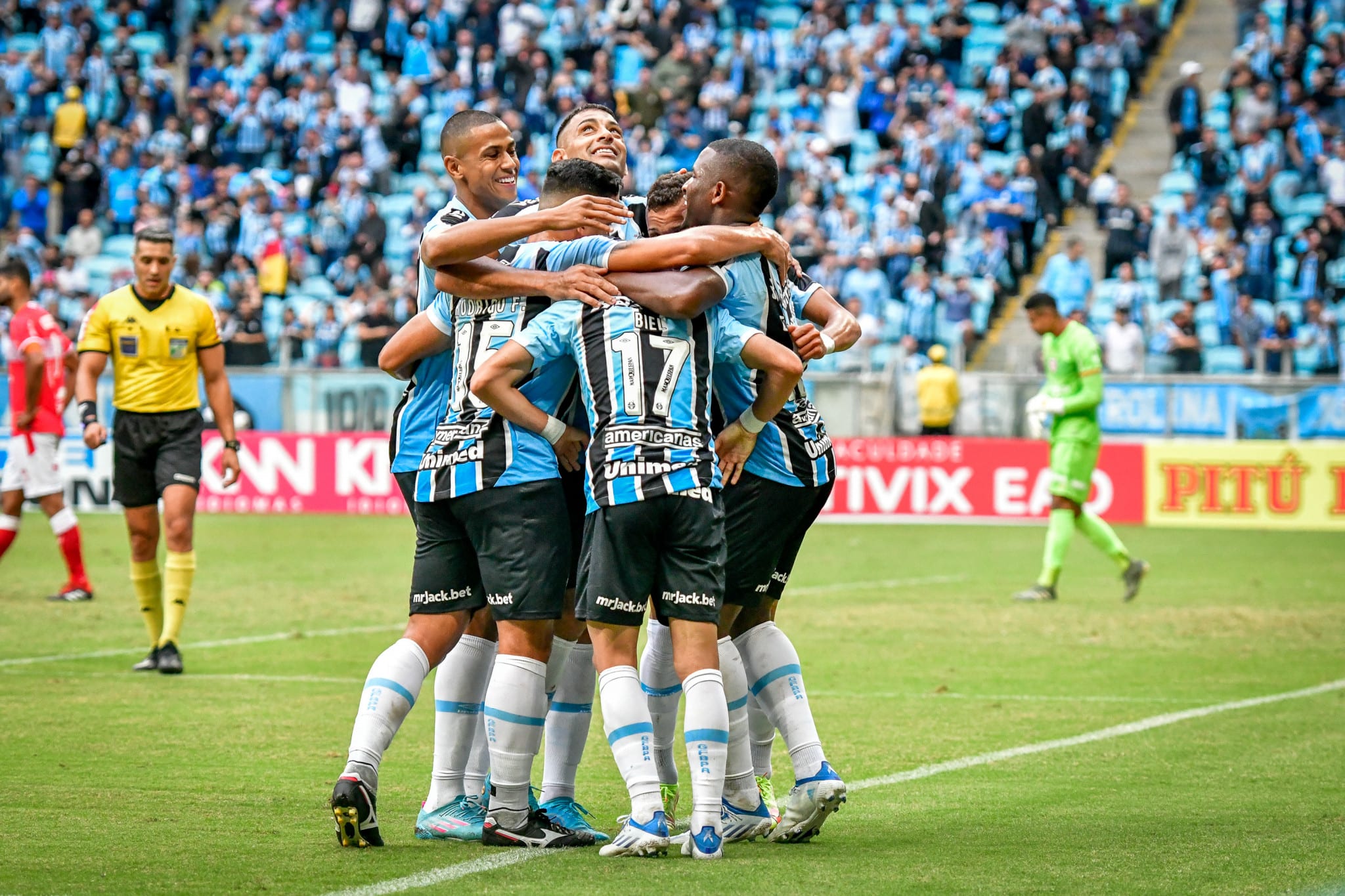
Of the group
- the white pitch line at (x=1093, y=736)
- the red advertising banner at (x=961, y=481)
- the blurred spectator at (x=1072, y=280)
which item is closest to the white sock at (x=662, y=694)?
the white pitch line at (x=1093, y=736)

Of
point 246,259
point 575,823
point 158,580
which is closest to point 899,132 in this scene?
point 246,259

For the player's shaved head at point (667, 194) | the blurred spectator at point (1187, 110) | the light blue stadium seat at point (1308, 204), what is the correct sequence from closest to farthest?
the player's shaved head at point (667, 194) → the light blue stadium seat at point (1308, 204) → the blurred spectator at point (1187, 110)

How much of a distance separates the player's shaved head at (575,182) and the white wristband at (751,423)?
2.76ft

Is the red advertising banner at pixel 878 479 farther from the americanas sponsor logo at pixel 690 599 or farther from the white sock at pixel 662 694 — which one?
the americanas sponsor logo at pixel 690 599

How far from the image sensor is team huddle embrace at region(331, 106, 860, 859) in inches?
215

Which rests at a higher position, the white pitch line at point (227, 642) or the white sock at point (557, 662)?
the white sock at point (557, 662)

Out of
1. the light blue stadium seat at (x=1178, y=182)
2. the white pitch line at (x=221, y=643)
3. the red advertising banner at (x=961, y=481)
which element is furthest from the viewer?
the light blue stadium seat at (x=1178, y=182)

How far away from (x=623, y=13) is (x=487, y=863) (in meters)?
26.9

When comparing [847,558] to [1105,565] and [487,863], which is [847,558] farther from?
→ [487,863]

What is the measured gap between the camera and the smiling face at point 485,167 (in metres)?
6.26

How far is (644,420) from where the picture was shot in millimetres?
5445

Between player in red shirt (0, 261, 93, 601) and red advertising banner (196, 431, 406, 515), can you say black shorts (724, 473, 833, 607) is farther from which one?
red advertising banner (196, 431, 406, 515)

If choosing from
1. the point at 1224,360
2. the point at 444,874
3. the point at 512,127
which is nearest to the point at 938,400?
the point at 1224,360

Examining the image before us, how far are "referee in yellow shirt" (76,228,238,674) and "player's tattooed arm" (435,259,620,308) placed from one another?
14.7 feet
